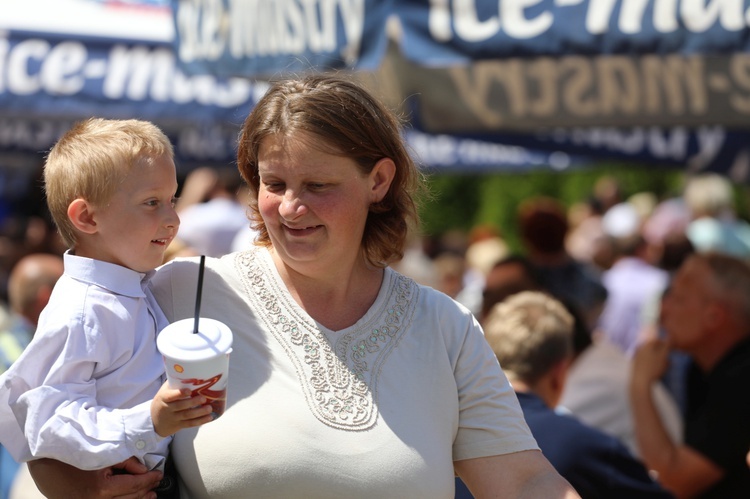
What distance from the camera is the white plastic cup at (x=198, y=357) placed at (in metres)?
1.84

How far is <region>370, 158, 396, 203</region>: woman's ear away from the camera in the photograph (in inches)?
95.0

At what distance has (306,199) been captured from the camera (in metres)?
2.25

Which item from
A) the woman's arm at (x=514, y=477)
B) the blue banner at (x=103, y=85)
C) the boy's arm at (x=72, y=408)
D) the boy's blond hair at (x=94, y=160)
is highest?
the boy's blond hair at (x=94, y=160)

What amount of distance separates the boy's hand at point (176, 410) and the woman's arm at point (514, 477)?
0.73 metres

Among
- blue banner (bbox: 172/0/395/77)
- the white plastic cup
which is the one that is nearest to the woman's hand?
the white plastic cup

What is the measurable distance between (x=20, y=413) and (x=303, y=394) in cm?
57

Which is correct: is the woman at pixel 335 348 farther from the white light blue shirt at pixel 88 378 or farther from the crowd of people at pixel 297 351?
the white light blue shirt at pixel 88 378

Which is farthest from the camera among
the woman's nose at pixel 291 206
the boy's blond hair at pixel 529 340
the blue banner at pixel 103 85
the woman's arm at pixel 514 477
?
the blue banner at pixel 103 85

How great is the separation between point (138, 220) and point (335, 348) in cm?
52

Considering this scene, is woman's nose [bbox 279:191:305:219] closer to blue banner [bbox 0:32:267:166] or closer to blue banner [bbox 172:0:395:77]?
blue banner [bbox 172:0:395:77]

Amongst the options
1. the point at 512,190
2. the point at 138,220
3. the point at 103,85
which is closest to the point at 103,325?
the point at 138,220

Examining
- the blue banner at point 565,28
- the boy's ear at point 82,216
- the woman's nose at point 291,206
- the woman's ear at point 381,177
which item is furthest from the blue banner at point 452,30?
the boy's ear at point 82,216

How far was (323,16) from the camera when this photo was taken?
3719mm

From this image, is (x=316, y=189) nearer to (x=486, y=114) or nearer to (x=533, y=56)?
(x=533, y=56)
